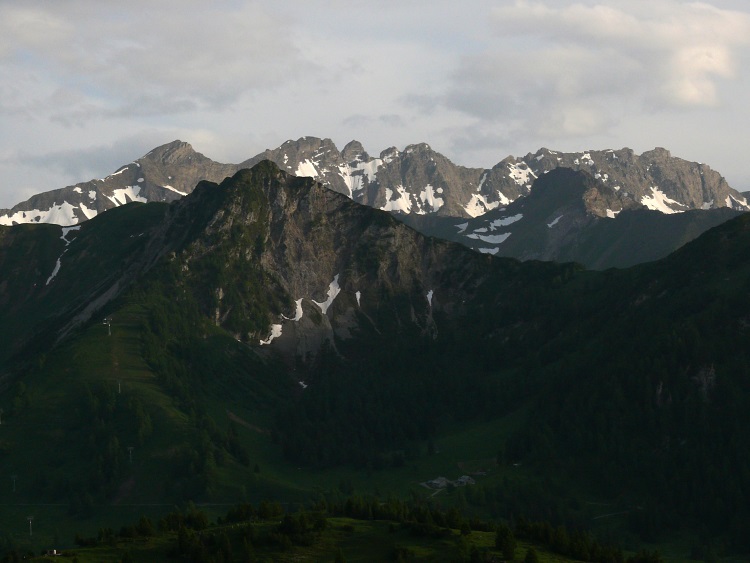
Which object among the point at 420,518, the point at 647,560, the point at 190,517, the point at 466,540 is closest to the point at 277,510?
the point at 190,517

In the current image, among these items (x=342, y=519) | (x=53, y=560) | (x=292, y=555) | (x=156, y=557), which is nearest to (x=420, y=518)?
(x=342, y=519)

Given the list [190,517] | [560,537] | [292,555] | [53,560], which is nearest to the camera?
[53,560]

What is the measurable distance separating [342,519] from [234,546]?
26.4 metres

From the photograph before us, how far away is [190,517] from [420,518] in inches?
1411

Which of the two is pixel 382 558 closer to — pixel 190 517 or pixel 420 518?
pixel 420 518

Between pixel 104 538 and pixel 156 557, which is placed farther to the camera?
pixel 104 538

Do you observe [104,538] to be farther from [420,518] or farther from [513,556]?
[513,556]

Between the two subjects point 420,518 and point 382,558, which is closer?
point 382,558

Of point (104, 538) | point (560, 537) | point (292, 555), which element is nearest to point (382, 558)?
point (292, 555)

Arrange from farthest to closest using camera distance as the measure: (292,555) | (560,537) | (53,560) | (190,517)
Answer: (190,517), (560,537), (292,555), (53,560)

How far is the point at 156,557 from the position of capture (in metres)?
163

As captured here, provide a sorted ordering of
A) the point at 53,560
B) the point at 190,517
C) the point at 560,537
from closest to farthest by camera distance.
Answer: the point at 53,560, the point at 560,537, the point at 190,517

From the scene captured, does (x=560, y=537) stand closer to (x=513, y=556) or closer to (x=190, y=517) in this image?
(x=513, y=556)

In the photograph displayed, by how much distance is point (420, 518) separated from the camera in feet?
602
